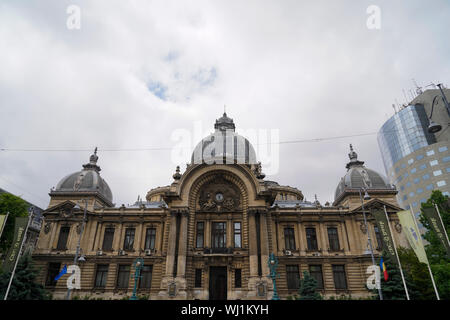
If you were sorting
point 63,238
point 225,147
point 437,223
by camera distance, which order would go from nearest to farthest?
point 437,223 → point 63,238 → point 225,147

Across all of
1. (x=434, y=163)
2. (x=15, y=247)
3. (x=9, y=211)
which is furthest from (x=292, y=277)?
(x=434, y=163)

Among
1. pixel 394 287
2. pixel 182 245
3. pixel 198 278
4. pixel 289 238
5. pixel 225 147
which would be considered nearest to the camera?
pixel 394 287

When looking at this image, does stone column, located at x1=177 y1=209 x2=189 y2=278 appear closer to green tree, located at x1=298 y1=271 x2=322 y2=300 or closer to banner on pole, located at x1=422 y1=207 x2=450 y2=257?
green tree, located at x1=298 y1=271 x2=322 y2=300

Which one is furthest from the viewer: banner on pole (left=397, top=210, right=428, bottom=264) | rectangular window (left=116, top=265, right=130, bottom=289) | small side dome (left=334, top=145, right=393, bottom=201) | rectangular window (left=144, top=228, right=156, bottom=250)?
small side dome (left=334, top=145, right=393, bottom=201)

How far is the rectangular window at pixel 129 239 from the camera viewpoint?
3550 centimetres

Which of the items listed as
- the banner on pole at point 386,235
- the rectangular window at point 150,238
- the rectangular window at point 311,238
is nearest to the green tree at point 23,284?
the rectangular window at point 150,238

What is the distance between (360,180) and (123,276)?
33.7 meters

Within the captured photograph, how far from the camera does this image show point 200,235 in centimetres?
3331

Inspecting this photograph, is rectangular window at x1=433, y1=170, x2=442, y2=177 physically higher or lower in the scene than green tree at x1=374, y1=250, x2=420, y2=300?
higher

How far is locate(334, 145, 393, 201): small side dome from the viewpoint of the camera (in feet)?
126

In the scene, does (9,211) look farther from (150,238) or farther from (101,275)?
(150,238)

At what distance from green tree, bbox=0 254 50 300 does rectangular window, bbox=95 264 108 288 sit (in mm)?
6724

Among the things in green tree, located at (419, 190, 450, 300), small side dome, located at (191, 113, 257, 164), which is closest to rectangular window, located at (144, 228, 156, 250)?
small side dome, located at (191, 113, 257, 164)
